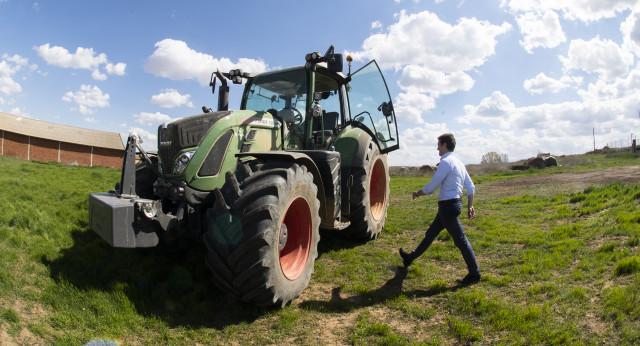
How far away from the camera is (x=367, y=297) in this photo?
4.19 meters

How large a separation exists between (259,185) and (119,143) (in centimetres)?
3828

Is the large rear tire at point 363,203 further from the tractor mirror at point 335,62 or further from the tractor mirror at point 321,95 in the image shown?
the tractor mirror at point 335,62

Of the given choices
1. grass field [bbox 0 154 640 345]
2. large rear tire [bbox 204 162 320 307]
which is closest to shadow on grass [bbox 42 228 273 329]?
grass field [bbox 0 154 640 345]

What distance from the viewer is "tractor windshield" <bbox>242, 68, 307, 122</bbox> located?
18.5 ft

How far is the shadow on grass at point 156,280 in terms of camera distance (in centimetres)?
369

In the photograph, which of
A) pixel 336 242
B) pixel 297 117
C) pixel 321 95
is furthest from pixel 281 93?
pixel 336 242

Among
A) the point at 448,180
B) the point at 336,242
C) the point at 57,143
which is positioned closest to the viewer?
the point at 448,180

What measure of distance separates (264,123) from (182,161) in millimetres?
1185

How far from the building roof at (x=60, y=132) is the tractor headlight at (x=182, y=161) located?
3356 centimetres

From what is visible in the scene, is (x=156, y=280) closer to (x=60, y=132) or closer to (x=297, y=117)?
(x=297, y=117)

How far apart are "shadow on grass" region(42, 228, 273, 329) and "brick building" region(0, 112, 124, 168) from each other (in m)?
32.1

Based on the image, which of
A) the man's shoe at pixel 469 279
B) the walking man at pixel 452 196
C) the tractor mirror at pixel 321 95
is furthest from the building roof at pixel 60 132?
the man's shoe at pixel 469 279

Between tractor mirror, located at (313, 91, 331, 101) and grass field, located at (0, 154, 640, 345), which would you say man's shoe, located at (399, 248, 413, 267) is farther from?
tractor mirror, located at (313, 91, 331, 101)

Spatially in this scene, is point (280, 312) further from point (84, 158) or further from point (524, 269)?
point (84, 158)
